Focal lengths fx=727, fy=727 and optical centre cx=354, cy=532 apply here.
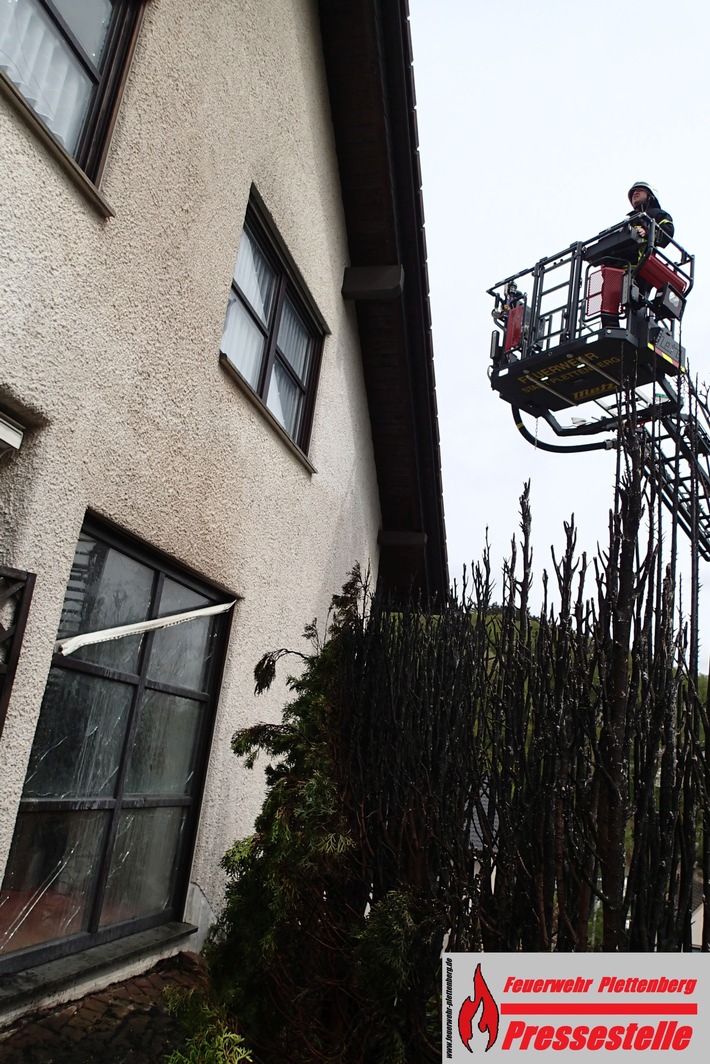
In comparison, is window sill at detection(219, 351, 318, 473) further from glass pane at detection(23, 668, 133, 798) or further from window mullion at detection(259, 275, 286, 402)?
glass pane at detection(23, 668, 133, 798)

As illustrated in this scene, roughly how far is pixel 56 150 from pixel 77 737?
9.20 feet

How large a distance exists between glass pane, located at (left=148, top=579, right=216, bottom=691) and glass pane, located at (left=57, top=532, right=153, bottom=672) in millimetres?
220

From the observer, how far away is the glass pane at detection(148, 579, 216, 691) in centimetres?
454

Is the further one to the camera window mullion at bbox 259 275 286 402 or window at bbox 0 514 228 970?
window mullion at bbox 259 275 286 402

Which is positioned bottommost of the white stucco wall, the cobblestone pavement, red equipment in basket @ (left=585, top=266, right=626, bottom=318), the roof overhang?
the cobblestone pavement

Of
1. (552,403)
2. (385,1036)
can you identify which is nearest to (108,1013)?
(385,1036)

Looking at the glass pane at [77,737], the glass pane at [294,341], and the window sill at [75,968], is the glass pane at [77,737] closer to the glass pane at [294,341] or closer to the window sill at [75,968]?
the window sill at [75,968]

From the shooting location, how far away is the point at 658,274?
1098 cm

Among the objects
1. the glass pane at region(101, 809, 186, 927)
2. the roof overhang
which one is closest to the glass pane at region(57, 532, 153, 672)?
the glass pane at region(101, 809, 186, 927)

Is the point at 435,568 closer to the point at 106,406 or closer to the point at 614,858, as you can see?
the point at 106,406

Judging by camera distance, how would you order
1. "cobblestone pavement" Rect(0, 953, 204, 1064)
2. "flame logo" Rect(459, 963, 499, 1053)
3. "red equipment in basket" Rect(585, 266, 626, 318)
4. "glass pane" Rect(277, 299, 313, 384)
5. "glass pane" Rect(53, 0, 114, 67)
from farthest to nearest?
"red equipment in basket" Rect(585, 266, 626, 318) → "glass pane" Rect(277, 299, 313, 384) → "glass pane" Rect(53, 0, 114, 67) → "cobblestone pavement" Rect(0, 953, 204, 1064) → "flame logo" Rect(459, 963, 499, 1053)

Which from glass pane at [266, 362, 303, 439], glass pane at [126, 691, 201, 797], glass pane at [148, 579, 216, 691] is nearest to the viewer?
glass pane at [126, 691, 201, 797]

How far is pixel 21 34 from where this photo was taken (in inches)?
129

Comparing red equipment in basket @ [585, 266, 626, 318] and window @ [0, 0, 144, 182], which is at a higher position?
red equipment in basket @ [585, 266, 626, 318]
